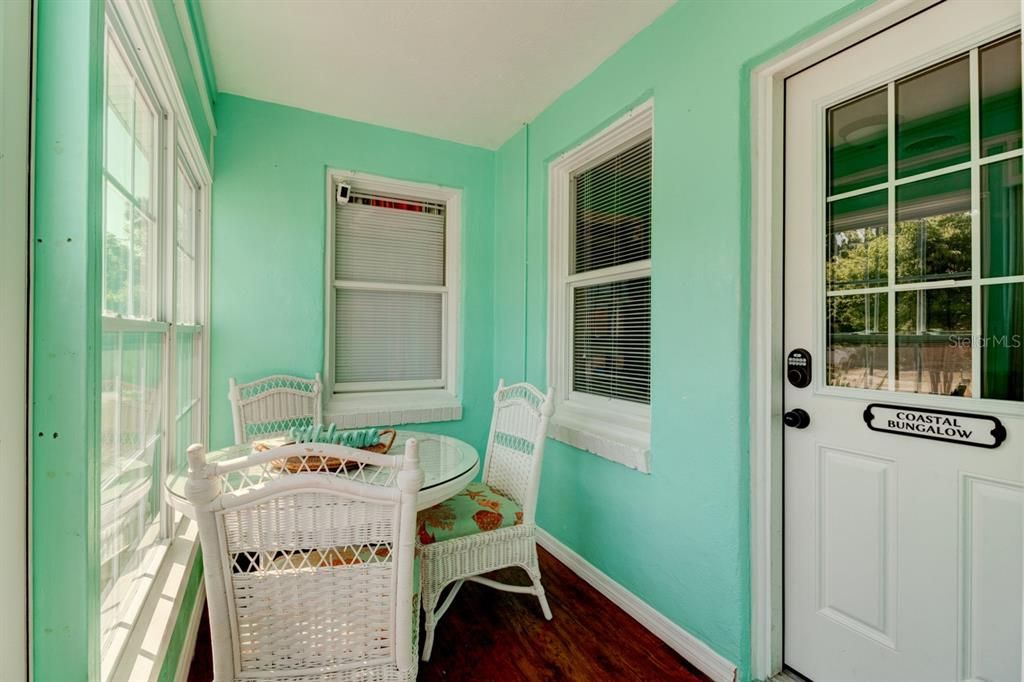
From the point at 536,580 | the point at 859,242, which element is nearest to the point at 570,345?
the point at 536,580

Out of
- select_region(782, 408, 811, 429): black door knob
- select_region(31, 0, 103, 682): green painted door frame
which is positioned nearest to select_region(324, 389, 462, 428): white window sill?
select_region(31, 0, 103, 682): green painted door frame

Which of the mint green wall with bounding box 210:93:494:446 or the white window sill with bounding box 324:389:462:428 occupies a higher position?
the mint green wall with bounding box 210:93:494:446

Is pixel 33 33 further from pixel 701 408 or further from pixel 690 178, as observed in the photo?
pixel 701 408

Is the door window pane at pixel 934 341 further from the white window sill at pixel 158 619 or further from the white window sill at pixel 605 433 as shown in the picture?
the white window sill at pixel 158 619

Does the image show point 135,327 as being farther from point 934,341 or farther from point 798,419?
point 934,341

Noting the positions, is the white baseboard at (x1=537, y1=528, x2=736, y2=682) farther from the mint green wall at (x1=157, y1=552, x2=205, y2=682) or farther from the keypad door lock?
the mint green wall at (x1=157, y1=552, x2=205, y2=682)

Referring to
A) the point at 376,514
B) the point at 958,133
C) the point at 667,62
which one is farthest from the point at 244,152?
the point at 958,133

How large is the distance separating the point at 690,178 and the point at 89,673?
2247mm

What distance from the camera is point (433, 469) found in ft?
5.74

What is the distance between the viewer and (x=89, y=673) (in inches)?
34.8

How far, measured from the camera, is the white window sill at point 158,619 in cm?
118

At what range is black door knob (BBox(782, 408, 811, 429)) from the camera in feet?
5.22

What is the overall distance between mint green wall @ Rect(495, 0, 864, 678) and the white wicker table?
80 centimetres

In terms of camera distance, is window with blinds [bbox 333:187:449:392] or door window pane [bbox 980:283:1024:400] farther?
window with blinds [bbox 333:187:449:392]
